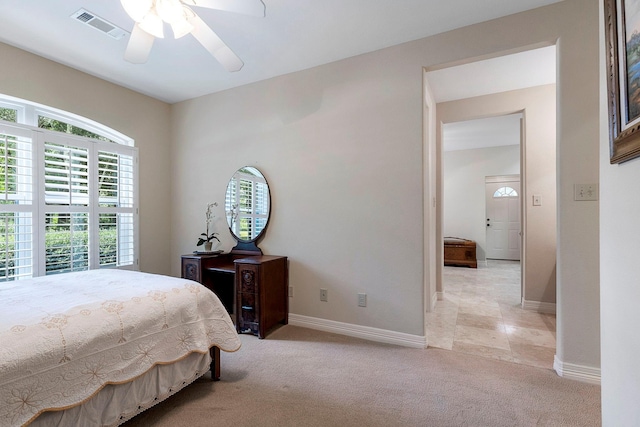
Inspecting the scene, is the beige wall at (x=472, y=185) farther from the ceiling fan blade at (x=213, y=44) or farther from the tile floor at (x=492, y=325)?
the ceiling fan blade at (x=213, y=44)

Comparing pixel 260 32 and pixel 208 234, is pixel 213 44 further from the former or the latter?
pixel 208 234

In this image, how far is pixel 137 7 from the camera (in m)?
1.55

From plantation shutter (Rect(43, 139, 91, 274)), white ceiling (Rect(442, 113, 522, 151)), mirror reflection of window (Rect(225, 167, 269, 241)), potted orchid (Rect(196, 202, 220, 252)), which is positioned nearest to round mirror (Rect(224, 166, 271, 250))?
mirror reflection of window (Rect(225, 167, 269, 241))

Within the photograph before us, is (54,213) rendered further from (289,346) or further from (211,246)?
(289,346)

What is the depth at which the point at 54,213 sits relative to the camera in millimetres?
2844

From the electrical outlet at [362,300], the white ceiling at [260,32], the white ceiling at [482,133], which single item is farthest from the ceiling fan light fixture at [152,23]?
the white ceiling at [482,133]

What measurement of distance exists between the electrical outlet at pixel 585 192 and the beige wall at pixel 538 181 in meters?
1.77

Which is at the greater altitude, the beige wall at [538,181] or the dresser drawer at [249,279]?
the beige wall at [538,181]

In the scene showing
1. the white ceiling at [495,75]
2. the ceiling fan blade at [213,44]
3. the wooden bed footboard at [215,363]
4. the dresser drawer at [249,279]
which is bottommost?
the wooden bed footboard at [215,363]

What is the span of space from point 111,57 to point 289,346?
3214 millimetres

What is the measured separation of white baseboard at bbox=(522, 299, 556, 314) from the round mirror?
3315 millimetres

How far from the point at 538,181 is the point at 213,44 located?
3.87m

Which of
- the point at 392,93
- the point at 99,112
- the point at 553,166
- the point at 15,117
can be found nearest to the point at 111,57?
the point at 99,112

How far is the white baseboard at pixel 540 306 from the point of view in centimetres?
344
